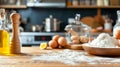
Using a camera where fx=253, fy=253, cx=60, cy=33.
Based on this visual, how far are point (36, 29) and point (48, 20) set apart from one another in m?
0.25

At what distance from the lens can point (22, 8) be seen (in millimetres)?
4230

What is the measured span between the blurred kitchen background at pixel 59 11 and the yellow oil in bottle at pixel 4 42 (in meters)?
2.38

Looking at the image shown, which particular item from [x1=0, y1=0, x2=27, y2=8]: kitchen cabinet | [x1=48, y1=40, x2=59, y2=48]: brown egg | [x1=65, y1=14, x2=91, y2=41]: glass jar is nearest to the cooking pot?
[x1=0, y1=0, x2=27, y2=8]: kitchen cabinet

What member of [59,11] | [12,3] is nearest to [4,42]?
[12,3]

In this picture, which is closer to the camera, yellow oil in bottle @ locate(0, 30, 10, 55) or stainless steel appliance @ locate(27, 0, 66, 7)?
→ yellow oil in bottle @ locate(0, 30, 10, 55)

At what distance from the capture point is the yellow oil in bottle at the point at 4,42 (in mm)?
1511

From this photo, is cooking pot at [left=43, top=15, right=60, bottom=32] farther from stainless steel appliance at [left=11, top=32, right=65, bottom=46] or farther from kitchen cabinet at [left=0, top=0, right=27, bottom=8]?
kitchen cabinet at [left=0, top=0, right=27, bottom=8]

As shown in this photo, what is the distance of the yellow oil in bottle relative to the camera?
1.51m

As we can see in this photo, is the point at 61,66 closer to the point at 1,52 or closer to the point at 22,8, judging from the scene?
the point at 1,52

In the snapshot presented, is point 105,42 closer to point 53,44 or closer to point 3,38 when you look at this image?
point 53,44

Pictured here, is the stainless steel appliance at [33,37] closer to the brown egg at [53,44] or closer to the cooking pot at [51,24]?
the cooking pot at [51,24]

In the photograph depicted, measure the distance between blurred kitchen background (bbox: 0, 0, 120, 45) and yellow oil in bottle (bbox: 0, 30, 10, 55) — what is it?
7.81 feet

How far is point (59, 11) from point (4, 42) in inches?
111

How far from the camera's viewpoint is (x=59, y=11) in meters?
4.27
